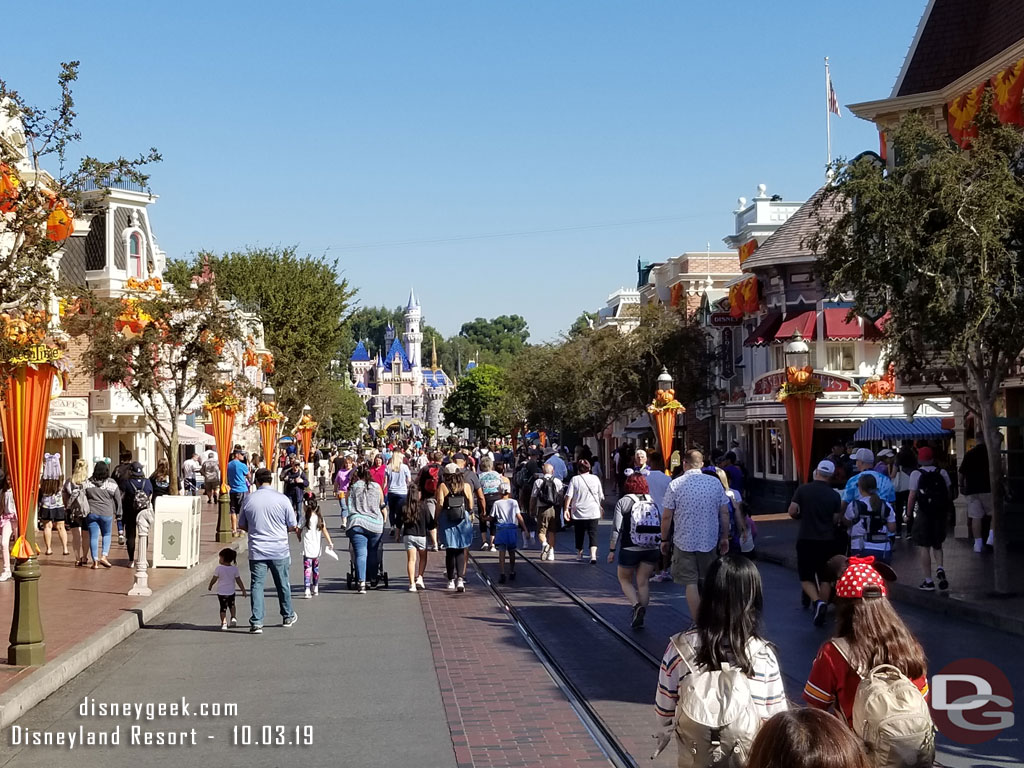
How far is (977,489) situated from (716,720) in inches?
730

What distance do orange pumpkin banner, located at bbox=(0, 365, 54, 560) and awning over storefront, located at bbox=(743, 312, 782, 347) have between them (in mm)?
28154

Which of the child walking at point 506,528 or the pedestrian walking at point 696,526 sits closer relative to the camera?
the pedestrian walking at point 696,526

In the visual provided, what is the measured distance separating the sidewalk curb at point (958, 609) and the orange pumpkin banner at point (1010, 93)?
7.77 metres

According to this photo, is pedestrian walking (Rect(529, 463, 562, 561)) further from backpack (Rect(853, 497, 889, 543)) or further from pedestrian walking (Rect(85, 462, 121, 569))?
backpack (Rect(853, 497, 889, 543))

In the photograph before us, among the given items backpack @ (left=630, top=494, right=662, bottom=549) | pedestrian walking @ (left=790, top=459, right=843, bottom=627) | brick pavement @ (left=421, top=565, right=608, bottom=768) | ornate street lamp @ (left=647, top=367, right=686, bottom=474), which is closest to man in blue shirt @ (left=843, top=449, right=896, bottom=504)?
pedestrian walking @ (left=790, top=459, right=843, bottom=627)

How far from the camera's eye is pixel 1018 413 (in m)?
24.0

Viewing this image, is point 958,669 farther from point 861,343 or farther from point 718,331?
point 718,331

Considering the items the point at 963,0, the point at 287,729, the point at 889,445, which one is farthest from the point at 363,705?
the point at 889,445

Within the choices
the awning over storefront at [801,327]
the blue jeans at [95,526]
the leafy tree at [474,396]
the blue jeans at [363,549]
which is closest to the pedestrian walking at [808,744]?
the blue jeans at [363,549]

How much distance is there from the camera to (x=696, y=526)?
464 inches

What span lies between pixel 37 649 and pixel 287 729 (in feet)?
11.0

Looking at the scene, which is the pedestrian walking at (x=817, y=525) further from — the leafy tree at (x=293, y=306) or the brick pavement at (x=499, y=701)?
the leafy tree at (x=293, y=306)

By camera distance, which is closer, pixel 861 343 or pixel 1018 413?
pixel 1018 413

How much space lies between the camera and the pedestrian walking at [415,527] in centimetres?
1644
